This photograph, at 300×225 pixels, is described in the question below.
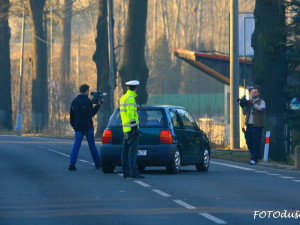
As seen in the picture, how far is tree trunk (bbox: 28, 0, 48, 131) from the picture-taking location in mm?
54062

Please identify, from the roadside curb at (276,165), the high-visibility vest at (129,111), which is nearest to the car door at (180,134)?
the high-visibility vest at (129,111)

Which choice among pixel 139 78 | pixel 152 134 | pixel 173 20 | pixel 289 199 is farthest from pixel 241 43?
pixel 173 20

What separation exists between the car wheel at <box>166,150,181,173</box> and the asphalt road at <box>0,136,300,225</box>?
24cm

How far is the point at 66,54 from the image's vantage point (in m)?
83.3

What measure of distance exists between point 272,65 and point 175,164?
272 inches

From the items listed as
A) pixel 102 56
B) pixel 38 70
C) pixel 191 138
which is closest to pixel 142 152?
pixel 191 138

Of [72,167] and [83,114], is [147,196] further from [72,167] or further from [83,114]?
[83,114]

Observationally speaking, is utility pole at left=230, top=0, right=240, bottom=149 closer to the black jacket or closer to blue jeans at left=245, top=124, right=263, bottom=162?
blue jeans at left=245, top=124, right=263, bottom=162

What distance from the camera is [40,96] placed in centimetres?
5416

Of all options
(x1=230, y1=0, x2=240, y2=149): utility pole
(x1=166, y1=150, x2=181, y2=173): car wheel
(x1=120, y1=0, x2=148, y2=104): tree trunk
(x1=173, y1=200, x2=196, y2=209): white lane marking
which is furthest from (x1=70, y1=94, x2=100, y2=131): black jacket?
(x1=120, y1=0, x2=148, y2=104): tree trunk

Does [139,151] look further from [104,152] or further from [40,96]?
[40,96]

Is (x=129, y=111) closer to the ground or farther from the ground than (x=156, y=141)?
farther from the ground

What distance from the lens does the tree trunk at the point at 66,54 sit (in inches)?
2598

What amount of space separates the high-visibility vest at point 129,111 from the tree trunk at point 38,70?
3538 cm
